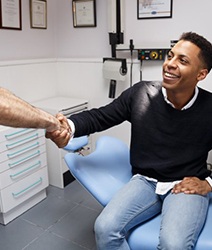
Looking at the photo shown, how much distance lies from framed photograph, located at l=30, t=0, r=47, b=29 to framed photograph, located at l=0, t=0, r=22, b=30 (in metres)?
0.14

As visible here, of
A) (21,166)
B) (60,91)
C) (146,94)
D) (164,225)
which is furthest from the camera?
(60,91)

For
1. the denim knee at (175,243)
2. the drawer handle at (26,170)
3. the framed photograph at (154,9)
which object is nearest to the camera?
the denim knee at (175,243)

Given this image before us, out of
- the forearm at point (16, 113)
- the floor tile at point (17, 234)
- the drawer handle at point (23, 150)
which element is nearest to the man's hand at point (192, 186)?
the forearm at point (16, 113)

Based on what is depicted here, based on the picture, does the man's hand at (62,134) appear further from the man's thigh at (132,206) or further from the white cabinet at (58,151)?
the white cabinet at (58,151)

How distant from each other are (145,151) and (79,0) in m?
1.75

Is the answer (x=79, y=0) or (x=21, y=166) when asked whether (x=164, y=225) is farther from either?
(x=79, y=0)

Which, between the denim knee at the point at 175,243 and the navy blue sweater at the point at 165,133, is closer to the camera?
the denim knee at the point at 175,243

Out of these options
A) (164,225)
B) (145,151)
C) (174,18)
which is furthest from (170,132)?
(174,18)

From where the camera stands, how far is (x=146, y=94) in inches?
62.7

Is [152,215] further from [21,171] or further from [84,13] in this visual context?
[84,13]

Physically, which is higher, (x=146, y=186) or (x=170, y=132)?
(x=170, y=132)

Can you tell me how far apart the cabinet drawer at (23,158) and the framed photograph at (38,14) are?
114 cm

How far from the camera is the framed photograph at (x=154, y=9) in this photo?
2.28m

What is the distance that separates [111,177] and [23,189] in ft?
2.86
